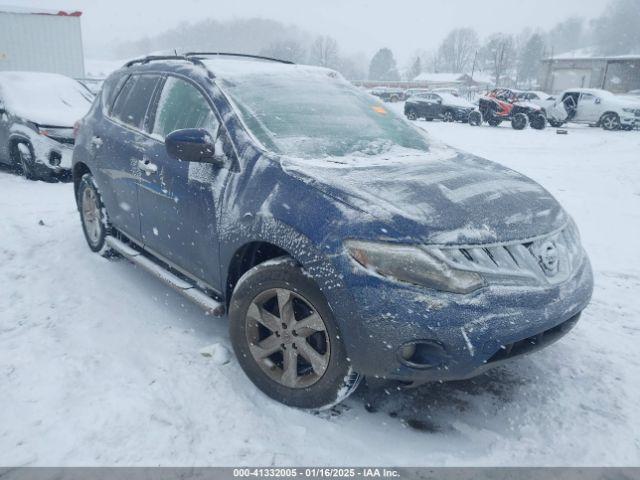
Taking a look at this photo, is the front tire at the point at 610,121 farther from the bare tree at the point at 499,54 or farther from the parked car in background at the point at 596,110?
the bare tree at the point at 499,54

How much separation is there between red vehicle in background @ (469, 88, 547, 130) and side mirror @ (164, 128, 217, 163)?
Answer: 1886cm

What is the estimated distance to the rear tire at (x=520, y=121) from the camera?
18.9m

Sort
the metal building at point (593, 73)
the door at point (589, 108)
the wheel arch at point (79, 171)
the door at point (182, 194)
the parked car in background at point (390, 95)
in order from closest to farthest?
the door at point (182, 194) → the wheel arch at point (79, 171) → the door at point (589, 108) → the metal building at point (593, 73) → the parked car in background at point (390, 95)

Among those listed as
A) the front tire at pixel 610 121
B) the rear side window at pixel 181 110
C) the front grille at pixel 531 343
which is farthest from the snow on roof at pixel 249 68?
the front tire at pixel 610 121

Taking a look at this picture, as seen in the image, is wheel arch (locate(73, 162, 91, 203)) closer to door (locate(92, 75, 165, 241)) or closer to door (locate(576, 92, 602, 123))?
door (locate(92, 75, 165, 241))

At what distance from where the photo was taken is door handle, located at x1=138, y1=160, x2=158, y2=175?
3.19m

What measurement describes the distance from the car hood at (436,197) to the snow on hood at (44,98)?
6.34 meters

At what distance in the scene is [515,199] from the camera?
2.52m

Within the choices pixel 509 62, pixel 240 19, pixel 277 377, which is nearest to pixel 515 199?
pixel 277 377

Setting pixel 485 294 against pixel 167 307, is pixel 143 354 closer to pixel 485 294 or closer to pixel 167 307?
pixel 167 307

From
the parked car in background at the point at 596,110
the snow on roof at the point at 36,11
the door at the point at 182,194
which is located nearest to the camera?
the door at the point at 182,194

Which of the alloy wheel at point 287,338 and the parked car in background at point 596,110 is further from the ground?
the parked car in background at point 596,110

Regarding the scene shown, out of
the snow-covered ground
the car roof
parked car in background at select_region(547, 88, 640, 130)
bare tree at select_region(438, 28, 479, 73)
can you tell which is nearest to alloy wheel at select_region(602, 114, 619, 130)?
parked car in background at select_region(547, 88, 640, 130)

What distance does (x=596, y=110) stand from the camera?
61.9 feet
